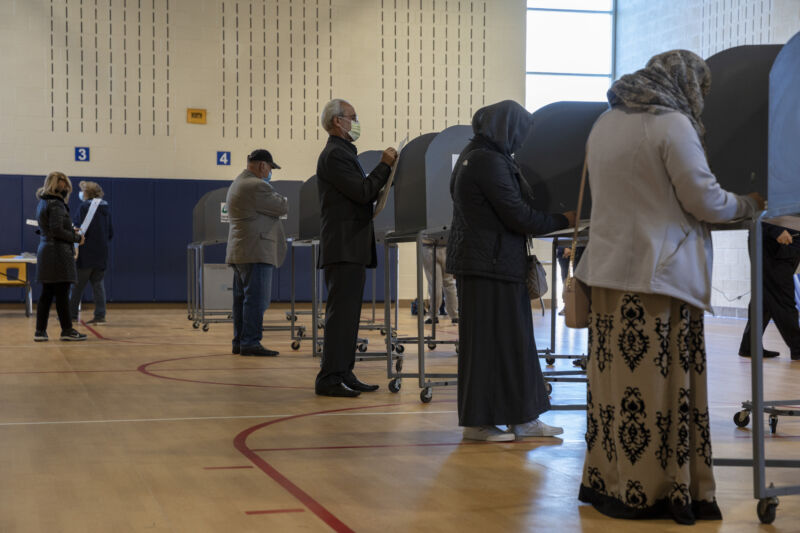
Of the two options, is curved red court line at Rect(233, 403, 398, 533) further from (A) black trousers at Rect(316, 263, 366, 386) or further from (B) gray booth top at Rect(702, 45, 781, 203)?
(B) gray booth top at Rect(702, 45, 781, 203)

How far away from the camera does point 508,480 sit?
2.90 meters

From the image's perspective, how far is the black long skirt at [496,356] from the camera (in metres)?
3.44

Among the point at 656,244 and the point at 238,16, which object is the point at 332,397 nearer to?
the point at 656,244

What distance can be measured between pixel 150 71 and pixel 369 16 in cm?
330

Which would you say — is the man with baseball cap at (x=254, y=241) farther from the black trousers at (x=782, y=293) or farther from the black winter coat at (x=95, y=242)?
the black winter coat at (x=95, y=242)

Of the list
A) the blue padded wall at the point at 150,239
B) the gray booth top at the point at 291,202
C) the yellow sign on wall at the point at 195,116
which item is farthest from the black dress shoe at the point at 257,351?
the yellow sign on wall at the point at 195,116

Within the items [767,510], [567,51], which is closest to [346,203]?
[767,510]

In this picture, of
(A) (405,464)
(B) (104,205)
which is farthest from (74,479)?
(B) (104,205)

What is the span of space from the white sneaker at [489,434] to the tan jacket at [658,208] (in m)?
1.18

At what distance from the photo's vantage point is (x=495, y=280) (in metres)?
3.44

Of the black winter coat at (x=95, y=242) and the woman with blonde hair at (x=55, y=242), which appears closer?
the woman with blonde hair at (x=55, y=242)

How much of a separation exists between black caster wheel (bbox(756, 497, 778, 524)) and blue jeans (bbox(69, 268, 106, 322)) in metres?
8.75

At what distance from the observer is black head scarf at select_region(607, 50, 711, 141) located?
241 centimetres

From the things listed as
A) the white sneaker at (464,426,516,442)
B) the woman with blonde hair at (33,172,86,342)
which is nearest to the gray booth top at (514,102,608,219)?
the white sneaker at (464,426,516,442)
